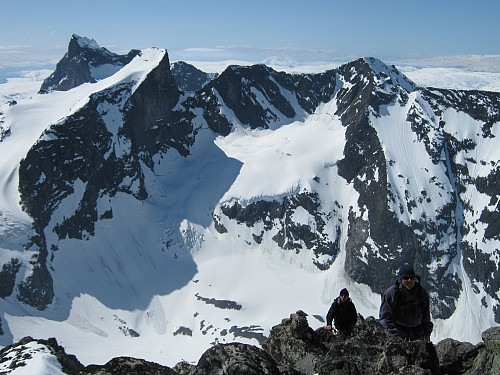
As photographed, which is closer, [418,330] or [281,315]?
[418,330]

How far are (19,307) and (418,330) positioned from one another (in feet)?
546

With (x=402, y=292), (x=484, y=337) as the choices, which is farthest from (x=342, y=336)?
(x=402, y=292)

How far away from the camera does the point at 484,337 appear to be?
21.0m

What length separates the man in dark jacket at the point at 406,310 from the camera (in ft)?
58.1

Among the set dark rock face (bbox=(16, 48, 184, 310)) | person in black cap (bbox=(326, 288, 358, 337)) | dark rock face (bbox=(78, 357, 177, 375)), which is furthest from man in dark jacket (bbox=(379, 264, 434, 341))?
dark rock face (bbox=(16, 48, 184, 310))

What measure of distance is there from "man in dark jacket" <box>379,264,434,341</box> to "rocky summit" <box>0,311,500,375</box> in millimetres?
639

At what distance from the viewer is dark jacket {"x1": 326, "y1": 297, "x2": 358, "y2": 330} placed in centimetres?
2645

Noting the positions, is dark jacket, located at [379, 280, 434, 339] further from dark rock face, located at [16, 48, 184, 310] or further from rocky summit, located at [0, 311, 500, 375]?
dark rock face, located at [16, 48, 184, 310]

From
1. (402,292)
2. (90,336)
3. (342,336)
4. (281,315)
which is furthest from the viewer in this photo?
(281,315)

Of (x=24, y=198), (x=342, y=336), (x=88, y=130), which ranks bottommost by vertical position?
(x=24, y=198)

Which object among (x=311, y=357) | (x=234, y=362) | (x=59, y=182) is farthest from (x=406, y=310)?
(x=59, y=182)

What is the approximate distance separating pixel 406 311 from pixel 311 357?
8992 millimetres

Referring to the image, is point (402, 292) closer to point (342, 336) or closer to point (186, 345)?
point (342, 336)

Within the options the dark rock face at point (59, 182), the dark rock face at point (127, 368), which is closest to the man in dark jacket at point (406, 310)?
the dark rock face at point (127, 368)
